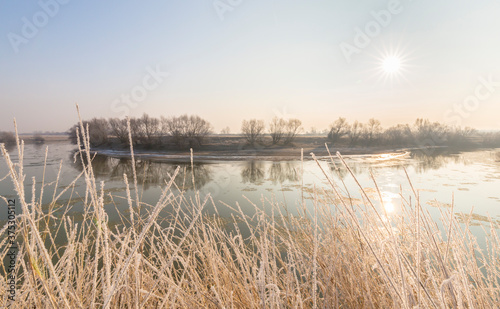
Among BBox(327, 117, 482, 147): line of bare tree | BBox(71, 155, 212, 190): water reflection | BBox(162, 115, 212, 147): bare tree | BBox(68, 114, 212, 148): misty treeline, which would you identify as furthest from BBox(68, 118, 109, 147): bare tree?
BBox(327, 117, 482, 147): line of bare tree

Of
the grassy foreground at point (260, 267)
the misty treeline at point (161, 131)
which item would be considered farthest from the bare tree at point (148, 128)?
the grassy foreground at point (260, 267)

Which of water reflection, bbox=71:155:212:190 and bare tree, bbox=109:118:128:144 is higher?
bare tree, bbox=109:118:128:144

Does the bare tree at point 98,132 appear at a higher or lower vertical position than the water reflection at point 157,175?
higher

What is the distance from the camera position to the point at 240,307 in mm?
1849

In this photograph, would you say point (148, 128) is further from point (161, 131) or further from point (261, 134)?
point (261, 134)

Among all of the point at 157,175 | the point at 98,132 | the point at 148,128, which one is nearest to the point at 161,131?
the point at 148,128

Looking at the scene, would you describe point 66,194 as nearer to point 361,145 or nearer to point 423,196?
point 423,196

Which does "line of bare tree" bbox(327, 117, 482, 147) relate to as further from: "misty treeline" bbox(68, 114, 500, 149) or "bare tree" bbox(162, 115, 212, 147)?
"bare tree" bbox(162, 115, 212, 147)

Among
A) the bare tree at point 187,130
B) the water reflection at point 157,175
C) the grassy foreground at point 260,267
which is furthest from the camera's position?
the bare tree at point 187,130

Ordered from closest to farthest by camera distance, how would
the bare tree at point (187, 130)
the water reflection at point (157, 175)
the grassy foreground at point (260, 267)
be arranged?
the grassy foreground at point (260, 267) < the water reflection at point (157, 175) < the bare tree at point (187, 130)

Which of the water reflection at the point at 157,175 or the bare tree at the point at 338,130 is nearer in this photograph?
the water reflection at the point at 157,175

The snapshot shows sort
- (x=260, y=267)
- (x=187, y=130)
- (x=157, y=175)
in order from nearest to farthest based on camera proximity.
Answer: (x=260, y=267) < (x=157, y=175) < (x=187, y=130)

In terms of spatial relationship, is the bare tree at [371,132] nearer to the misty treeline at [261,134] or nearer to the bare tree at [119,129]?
the misty treeline at [261,134]

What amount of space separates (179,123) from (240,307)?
42.4 metres
